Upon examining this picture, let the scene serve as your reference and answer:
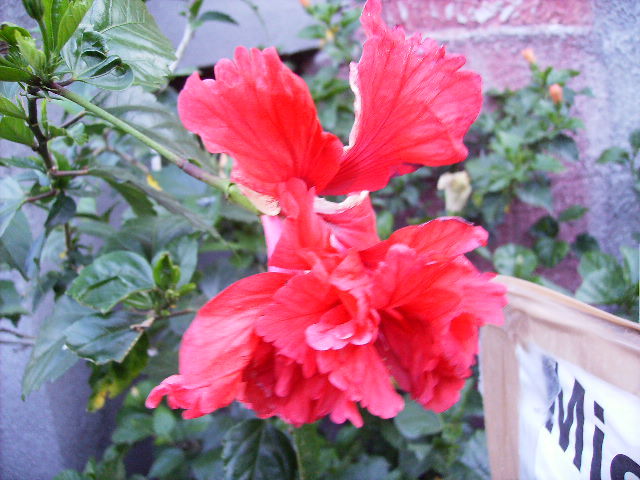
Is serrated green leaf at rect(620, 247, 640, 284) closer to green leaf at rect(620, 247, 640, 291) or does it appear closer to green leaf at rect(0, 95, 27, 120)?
green leaf at rect(620, 247, 640, 291)

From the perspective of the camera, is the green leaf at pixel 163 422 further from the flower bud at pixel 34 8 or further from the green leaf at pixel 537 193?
the green leaf at pixel 537 193

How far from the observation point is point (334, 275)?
34 cm

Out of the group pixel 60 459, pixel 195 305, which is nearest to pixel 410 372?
pixel 195 305

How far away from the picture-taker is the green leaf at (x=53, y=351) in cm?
66

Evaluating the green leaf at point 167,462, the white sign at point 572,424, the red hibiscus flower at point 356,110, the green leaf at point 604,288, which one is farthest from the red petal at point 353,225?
the green leaf at point 167,462

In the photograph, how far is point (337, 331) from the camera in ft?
1.14

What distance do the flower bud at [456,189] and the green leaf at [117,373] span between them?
869mm

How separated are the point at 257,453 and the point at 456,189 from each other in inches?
32.7

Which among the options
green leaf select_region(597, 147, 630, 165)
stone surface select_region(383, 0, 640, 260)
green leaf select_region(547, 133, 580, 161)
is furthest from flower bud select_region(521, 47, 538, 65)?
green leaf select_region(597, 147, 630, 165)

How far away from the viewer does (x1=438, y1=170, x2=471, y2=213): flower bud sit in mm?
1301

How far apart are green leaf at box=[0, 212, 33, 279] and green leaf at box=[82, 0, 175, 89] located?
324mm

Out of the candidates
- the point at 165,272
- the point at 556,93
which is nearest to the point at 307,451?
the point at 165,272

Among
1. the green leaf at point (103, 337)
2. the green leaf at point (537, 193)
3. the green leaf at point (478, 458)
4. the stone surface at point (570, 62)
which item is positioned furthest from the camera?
the green leaf at point (537, 193)

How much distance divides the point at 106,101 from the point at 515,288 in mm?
546
